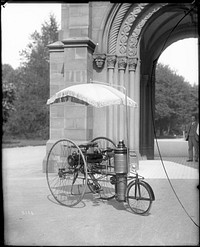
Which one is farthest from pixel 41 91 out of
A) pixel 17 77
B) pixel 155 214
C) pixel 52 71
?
pixel 155 214

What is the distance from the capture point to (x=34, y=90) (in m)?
37.7

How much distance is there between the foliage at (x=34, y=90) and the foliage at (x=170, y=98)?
416 inches

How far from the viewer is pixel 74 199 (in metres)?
7.76

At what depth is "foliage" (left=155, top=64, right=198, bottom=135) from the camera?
106ft

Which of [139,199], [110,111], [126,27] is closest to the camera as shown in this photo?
[139,199]

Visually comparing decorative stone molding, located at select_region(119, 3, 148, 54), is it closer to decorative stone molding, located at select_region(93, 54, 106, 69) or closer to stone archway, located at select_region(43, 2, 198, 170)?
stone archway, located at select_region(43, 2, 198, 170)

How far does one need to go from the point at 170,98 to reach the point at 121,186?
91.0ft

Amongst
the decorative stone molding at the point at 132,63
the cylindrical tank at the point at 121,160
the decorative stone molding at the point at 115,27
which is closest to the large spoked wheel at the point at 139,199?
the cylindrical tank at the point at 121,160

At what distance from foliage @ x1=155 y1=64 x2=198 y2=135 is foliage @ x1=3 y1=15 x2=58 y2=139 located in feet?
34.7

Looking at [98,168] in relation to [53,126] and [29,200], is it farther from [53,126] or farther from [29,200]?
[53,126]

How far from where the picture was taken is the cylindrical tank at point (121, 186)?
672cm

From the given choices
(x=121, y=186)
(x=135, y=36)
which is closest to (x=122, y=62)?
(x=135, y=36)

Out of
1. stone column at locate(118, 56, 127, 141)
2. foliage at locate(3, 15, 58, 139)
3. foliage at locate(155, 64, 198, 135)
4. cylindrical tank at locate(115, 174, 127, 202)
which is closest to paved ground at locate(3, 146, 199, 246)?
cylindrical tank at locate(115, 174, 127, 202)

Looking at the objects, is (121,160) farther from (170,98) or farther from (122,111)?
(170,98)
